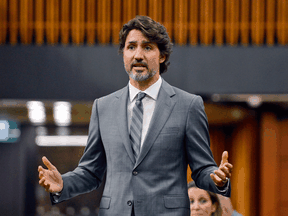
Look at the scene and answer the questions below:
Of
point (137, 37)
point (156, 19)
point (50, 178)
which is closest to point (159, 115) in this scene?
point (137, 37)

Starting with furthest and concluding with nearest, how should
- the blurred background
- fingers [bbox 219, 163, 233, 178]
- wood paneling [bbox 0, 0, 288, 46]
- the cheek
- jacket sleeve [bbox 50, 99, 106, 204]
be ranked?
wood paneling [bbox 0, 0, 288, 46] → the blurred background → the cheek → jacket sleeve [bbox 50, 99, 106, 204] → fingers [bbox 219, 163, 233, 178]

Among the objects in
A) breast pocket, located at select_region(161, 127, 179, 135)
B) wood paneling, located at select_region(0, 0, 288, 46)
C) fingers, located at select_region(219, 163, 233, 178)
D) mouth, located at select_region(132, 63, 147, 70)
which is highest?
wood paneling, located at select_region(0, 0, 288, 46)

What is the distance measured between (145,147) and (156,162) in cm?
10

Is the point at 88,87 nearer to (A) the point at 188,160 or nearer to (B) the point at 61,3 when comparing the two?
(B) the point at 61,3

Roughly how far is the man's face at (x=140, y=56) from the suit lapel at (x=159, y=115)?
0.44ft

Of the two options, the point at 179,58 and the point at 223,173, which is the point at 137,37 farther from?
the point at 179,58

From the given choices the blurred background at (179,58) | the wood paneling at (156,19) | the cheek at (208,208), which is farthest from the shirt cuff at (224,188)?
the wood paneling at (156,19)

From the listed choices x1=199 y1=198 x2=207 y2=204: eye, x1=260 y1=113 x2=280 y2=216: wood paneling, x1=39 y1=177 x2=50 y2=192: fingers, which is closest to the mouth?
x1=39 y1=177 x2=50 y2=192: fingers

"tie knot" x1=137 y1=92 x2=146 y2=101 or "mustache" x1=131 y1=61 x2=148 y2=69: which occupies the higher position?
"mustache" x1=131 y1=61 x2=148 y2=69

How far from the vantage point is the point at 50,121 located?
393 inches

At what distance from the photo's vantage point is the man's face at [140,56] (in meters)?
2.03

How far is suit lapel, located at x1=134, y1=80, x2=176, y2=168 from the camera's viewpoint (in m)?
1.93

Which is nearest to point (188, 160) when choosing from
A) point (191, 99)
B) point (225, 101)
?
point (191, 99)

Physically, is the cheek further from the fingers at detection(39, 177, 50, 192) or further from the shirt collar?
the fingers at detection(39, 177, 50, 192)
